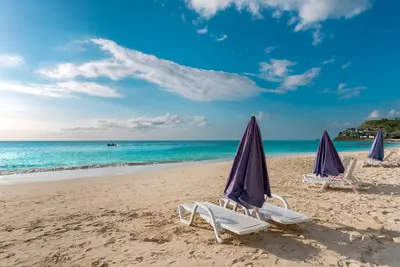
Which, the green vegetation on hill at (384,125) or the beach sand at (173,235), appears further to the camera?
the green vegetation on hill at (384,125)

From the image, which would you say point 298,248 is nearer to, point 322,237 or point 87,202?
point 322,237

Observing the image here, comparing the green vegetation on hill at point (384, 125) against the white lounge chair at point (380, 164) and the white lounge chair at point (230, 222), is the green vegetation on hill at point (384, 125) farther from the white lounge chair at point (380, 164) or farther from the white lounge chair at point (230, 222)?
the white lounge chair at point (230, 222)

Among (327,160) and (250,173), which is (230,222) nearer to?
(250,173)

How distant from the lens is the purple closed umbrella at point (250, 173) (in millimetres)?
4316

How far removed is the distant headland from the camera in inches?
3615

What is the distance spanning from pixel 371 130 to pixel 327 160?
10845 cm

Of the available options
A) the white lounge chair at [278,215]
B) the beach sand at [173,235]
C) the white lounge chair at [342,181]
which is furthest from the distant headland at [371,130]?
the white lounge chair at [278,215]

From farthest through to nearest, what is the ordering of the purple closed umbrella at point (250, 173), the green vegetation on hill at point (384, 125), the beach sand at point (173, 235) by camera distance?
the green vegetation on hill at point (384, 125), the purple closed umbrella at point (250, 173), the beach sand at point (173, 235)

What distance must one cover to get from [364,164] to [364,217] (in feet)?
34.1

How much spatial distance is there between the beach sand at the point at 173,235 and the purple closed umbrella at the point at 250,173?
64cm

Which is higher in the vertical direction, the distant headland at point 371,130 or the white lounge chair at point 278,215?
the distant headland at point 371,130

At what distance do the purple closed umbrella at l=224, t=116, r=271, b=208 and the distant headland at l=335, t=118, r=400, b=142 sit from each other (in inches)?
3974

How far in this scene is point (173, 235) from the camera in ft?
14.3

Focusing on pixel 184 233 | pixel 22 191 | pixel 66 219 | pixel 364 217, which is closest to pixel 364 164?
pixel 364 217
